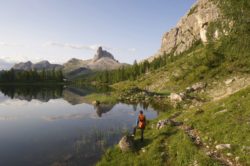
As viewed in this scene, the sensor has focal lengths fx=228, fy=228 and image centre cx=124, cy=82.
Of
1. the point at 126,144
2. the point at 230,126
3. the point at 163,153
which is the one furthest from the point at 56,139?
the point at 230,126

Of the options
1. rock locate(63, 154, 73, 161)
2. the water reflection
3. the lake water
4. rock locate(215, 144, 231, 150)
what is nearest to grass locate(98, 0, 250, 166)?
rock locate(215, 144, 231, 150)

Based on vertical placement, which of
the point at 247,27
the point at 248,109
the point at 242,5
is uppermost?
the point at 242,5

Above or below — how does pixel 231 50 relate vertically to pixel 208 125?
above

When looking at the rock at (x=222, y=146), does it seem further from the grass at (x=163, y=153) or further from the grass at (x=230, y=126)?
the grass at (x=163, y=153)

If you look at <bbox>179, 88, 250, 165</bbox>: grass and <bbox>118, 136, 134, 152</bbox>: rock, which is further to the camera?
<bbox>118, 136, 134, 152</bbox>: rock

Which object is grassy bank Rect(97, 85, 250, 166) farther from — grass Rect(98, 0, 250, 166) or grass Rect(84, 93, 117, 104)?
grass Rect(84, 93, 117, 104)

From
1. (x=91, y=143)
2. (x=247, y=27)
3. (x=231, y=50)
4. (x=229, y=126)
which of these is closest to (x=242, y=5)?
(x=247, y=27)

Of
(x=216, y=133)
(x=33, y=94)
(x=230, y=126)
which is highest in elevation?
(x=33, y=94)

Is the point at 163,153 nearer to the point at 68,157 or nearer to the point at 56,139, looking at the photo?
the point at 68,157

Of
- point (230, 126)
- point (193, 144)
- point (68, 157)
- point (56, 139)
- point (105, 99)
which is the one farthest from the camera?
point (105, 99)

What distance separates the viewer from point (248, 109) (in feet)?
81.1

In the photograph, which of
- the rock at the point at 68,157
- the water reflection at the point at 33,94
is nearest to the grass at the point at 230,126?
the rock at the point at 68,157

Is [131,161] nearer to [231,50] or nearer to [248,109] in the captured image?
[248,109]

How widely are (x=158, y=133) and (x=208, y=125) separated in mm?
5432
